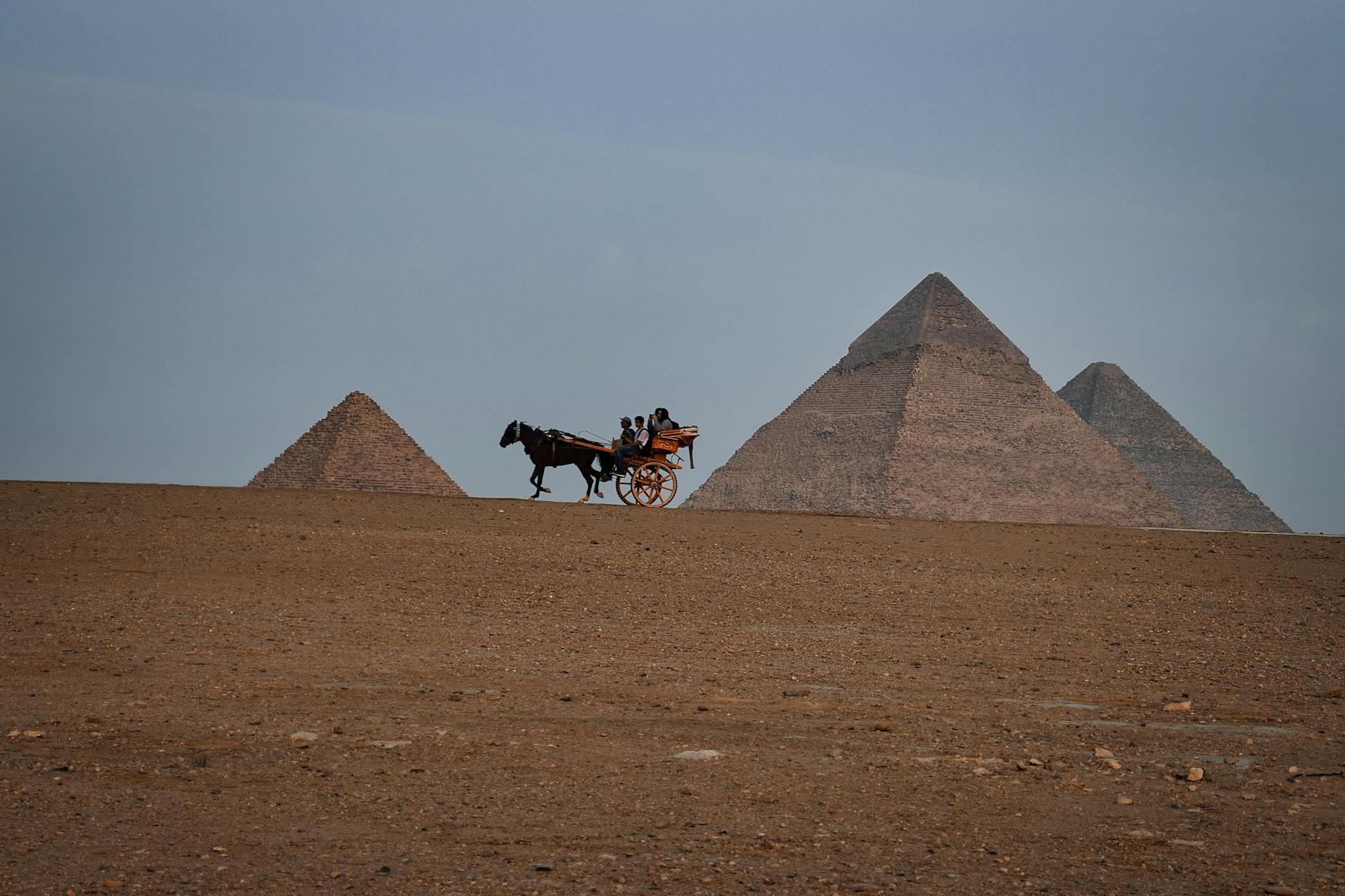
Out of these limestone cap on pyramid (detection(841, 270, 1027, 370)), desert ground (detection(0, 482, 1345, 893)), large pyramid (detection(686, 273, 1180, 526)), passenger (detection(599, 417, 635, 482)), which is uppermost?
limestone cap on pyramid (detection(841, 270, 1027, 370))

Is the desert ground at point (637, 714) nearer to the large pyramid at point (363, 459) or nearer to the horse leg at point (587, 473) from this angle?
the horse leg at point (587, 473)

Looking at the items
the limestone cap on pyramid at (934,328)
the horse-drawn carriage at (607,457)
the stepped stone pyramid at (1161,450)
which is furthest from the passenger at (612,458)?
the stepped stone pyramid at (1161,450)

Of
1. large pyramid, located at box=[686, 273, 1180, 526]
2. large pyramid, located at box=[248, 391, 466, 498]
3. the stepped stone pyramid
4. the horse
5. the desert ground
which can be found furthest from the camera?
the stepped stone pyramid

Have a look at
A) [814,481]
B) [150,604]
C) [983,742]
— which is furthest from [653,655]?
[814,481]

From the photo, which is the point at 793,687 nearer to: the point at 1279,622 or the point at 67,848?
the point at 67,848

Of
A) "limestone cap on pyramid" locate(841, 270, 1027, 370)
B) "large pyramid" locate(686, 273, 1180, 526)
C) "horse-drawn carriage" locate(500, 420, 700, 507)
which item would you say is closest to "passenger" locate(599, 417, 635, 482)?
"horse-drawn carriage" locate(500, 420, 700, 507)

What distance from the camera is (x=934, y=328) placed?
248 feet

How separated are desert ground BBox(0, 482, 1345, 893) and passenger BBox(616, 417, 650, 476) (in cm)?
526

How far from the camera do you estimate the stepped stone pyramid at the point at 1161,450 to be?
82750mm

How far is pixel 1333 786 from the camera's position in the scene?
5402 millimetres

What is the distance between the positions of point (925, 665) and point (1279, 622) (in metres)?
3.49

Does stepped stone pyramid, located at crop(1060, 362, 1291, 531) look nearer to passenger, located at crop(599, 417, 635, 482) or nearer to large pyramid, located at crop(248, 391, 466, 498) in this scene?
large pyramid, located at crop(248, 391, 466, 498)

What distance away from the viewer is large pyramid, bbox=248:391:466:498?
39.1m

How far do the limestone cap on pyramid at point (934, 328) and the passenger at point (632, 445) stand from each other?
57.7m
